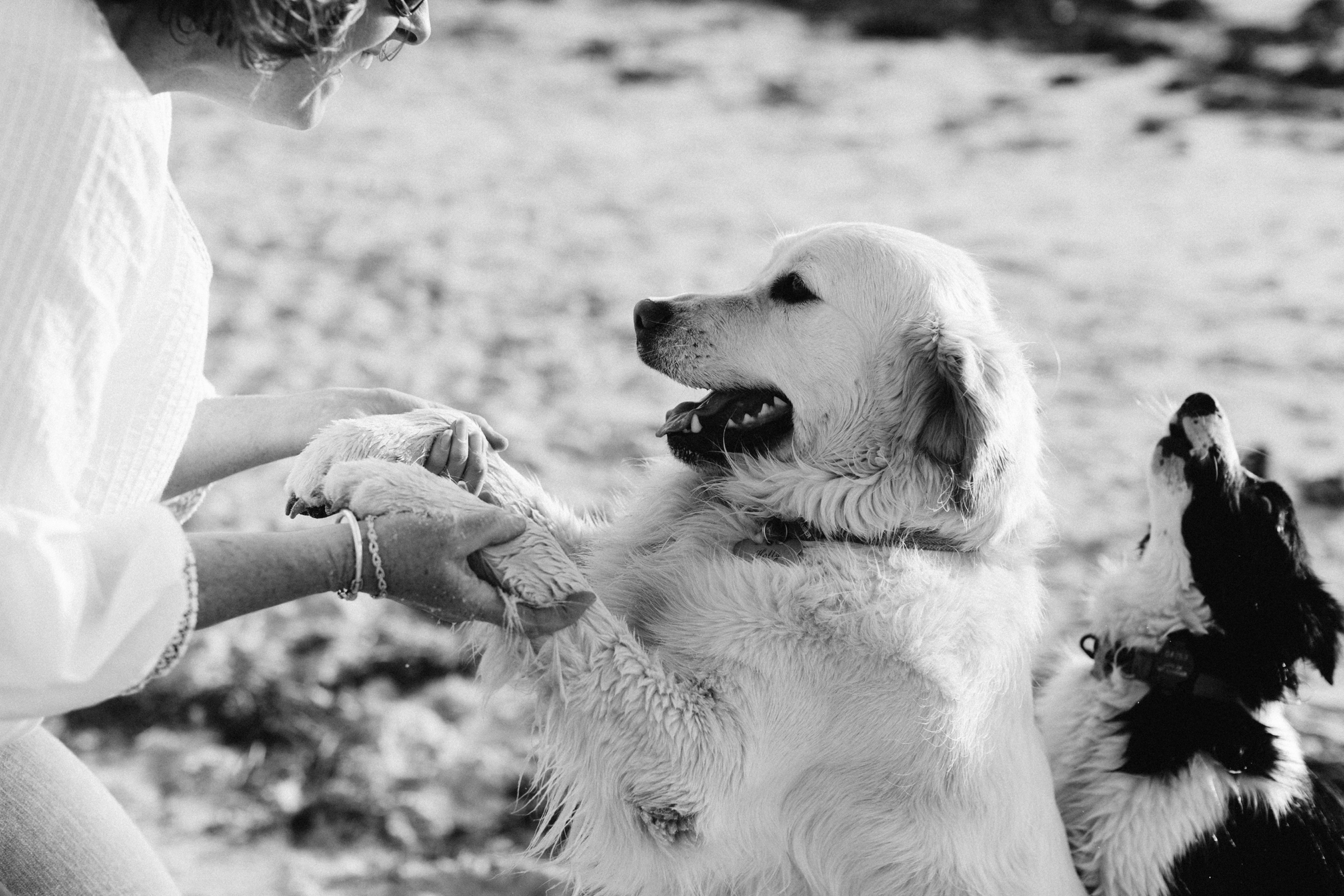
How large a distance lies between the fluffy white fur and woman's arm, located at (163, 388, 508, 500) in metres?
1.46

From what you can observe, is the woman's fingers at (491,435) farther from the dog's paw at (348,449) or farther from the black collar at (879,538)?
the black collar at (879,538)

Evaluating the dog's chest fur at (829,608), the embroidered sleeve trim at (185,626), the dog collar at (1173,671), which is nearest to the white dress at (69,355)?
the embroidered sleeve trim at (185,626)

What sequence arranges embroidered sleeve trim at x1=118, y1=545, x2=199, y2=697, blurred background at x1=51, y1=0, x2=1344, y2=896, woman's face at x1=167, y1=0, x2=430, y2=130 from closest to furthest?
embroidered sleeve trim at x1=118, y1=545, x2=199, y2=697 < woman's face at x1=167, y1=0, x2=430, y2=130 < blurred background at x1=51, y1=0, x2=1344, y2=896

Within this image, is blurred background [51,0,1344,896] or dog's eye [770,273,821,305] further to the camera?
blurred background [51,0,1344,896]

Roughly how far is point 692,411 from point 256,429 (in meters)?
0.94

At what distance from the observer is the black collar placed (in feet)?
8.00

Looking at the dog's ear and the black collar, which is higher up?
the dog's ear

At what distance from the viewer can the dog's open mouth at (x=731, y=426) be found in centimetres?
270

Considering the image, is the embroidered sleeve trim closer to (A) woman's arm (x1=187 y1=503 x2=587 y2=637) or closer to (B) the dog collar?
(A) woman's arm (x1=187 y1=503 x2=587 y2=637)

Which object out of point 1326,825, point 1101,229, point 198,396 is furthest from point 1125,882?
point 1101,229

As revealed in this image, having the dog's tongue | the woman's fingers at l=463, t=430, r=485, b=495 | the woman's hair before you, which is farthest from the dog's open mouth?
the woman's hair

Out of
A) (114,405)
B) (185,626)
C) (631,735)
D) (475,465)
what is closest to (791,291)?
(475,465)

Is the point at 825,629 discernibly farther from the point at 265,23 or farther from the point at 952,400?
the point at 265,23

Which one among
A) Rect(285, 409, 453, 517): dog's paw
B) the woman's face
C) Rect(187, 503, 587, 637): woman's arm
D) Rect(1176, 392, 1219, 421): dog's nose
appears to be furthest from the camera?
Rect(1176, 392, 1219, 421): dog's nose
